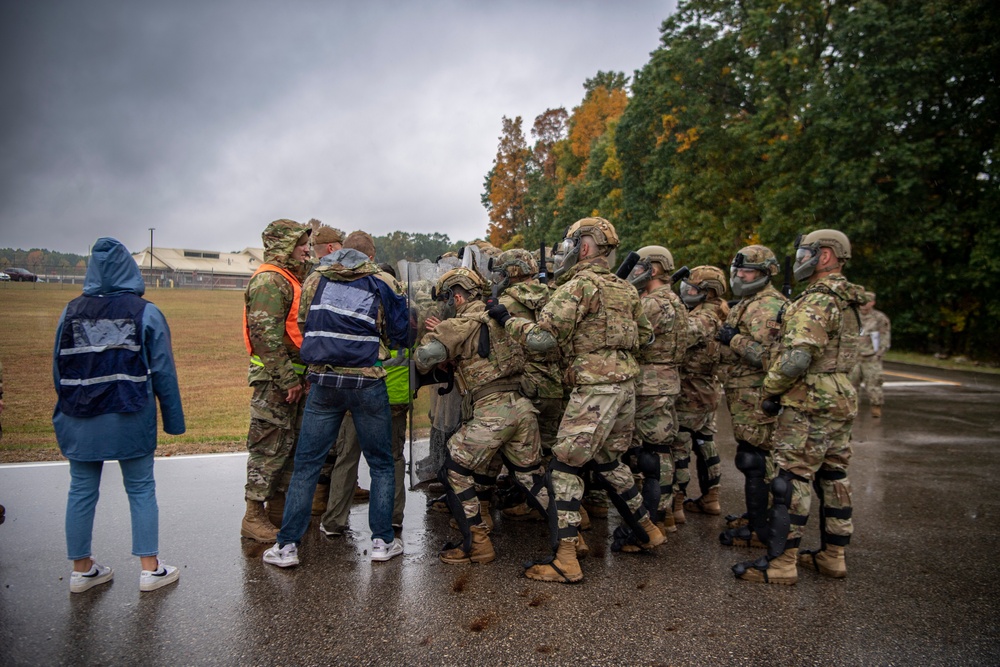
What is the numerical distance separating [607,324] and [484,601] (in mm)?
1938

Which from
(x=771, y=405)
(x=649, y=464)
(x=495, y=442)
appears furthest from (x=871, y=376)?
(x=495, y=442)

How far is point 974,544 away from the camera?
16.9ft

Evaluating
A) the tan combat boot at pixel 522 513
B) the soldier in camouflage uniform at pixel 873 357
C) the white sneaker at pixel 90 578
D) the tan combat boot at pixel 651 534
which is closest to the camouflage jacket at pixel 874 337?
the soldier in camouflage uniform at pixel 873 357

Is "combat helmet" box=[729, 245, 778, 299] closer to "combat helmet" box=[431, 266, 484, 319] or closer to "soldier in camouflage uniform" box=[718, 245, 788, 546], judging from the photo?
"soldier in camouflage uniform" box=[718, 245, 788, 546]

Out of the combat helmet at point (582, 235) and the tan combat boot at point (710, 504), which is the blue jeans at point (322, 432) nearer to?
the combat helmet at point (582, 235)

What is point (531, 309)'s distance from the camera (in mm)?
4938

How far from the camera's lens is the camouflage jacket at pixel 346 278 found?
175 inches

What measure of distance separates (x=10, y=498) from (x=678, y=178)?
22850 mm

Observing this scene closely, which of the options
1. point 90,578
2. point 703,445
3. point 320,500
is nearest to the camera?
point 90,578

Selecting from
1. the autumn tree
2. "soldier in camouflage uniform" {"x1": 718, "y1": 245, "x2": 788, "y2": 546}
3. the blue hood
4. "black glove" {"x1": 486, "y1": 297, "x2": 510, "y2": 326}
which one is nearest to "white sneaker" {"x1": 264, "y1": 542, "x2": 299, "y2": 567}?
the blue hood

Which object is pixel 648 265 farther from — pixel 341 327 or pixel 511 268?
pixel 341 327

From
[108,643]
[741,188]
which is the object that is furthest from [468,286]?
[741,188]

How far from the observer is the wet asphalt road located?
3479 millimetres

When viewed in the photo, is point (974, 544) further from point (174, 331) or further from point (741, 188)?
point (741, 188)
